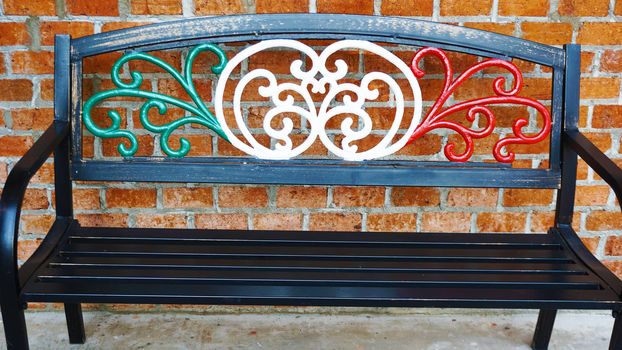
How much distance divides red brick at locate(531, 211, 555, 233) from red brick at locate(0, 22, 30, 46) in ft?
5.37

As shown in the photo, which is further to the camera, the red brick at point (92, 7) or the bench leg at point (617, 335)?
the red brick at point (92, 7)

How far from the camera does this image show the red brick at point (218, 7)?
1727 millimetres

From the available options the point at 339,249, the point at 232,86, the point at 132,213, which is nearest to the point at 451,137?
the point at 339,249

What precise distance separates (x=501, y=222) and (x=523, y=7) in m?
0.67

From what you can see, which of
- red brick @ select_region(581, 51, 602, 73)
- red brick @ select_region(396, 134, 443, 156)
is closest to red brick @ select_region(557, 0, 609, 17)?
red brick @ select_region(581, 51, 602, 73)

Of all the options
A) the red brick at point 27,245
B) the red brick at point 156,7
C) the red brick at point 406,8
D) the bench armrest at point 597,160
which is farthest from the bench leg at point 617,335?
the red brick at point 27,245

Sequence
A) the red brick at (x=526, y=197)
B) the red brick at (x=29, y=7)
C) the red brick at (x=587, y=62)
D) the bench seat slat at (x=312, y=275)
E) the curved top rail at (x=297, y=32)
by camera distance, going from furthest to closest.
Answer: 1. the red brick at (x=526, y=197)
2. the red brick at (x=587, y=62)
3. the red brick at (x=29, y=7)
4. the curved top rail at (x=297, y=32)
5. the bench seat slat at (x=312, y=275)

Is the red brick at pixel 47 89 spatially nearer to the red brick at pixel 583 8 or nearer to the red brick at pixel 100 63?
the red brick at pixel 100 63

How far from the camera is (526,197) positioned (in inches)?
75.0

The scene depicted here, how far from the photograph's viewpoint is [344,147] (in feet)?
5.27

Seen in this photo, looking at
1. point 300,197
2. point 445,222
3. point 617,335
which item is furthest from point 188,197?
point 617,335

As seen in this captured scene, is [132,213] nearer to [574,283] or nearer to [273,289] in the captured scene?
[273,289]

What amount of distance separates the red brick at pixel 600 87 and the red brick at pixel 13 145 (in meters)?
1.69

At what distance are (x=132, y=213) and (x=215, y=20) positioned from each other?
2.27 ft
